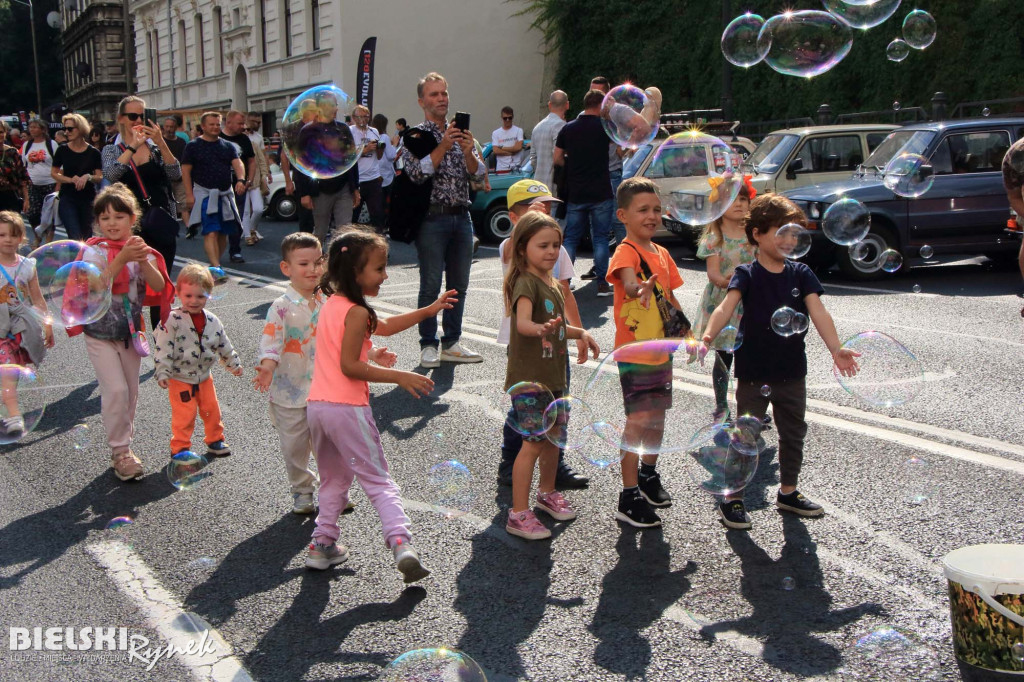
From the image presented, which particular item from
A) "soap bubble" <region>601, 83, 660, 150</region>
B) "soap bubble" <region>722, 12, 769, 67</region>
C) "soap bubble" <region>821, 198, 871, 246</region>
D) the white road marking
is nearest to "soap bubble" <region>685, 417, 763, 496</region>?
the white road marking

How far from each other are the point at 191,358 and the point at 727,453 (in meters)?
2.88

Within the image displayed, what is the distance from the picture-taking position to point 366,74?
79.1ft

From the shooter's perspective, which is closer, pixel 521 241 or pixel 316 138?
pixel 521 241

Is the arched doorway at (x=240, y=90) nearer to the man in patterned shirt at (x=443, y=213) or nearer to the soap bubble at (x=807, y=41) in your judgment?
the man in patterned shirt at (x=443, y=213)

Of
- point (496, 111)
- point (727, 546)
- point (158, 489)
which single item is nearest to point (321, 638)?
point (727, 546)

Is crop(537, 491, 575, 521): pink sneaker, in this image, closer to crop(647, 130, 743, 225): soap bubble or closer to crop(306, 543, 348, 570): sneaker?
crop(306, 543, 348, 570): sneaker

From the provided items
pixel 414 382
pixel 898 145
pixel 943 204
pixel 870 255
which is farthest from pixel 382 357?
pixel 898 145

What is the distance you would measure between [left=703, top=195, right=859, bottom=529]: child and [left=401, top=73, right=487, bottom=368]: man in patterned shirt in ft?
10.3

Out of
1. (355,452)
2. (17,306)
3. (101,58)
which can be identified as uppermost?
(101,58)

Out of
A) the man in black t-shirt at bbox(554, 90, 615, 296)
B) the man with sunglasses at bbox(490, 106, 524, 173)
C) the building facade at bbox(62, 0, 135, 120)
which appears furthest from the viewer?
the building facade at bbox(62, 0, 135, 120)

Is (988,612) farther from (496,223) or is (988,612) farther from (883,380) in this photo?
(496,223)

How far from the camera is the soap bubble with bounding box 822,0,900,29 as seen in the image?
6.71m

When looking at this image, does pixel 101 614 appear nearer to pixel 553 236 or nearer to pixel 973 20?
pixel 553 236

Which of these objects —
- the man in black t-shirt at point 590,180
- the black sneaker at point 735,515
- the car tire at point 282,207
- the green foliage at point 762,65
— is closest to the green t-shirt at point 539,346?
the black sneaker at point 735,515
